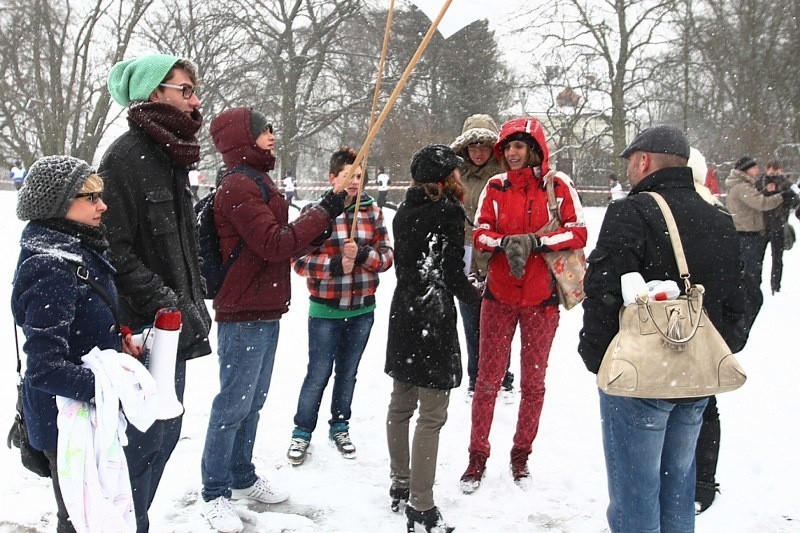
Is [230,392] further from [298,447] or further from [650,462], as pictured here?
[650,462]

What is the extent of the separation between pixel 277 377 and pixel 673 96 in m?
27.9

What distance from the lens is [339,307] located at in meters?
4.35

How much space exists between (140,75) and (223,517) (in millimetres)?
2056

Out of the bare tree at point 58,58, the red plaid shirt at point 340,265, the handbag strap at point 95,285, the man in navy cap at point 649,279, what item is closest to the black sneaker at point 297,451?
the red plaid shirt at point 340,265

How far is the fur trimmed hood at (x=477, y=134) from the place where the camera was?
507cm

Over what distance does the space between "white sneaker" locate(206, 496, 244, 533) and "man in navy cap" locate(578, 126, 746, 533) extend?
1.73m

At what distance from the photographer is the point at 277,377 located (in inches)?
237

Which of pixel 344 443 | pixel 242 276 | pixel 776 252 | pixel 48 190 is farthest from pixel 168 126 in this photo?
pixel 776 252

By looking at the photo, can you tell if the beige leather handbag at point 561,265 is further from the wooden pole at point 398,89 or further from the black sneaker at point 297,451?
the black sneaker at point 297,451

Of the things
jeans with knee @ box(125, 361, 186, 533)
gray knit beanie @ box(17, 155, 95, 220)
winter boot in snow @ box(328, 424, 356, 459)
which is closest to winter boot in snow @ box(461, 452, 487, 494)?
winter boot in snow @ box(328, 424, 356, 459)

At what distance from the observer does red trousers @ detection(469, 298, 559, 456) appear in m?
4.03

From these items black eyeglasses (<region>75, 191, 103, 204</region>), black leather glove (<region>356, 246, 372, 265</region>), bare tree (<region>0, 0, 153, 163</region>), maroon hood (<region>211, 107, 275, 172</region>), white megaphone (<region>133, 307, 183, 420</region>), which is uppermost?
bare tree (<region>0, 0, 153, 163</region>)

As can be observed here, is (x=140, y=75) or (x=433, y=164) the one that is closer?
(x=140, y=75)

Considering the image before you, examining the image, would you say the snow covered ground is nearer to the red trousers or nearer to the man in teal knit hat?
the red trousers
